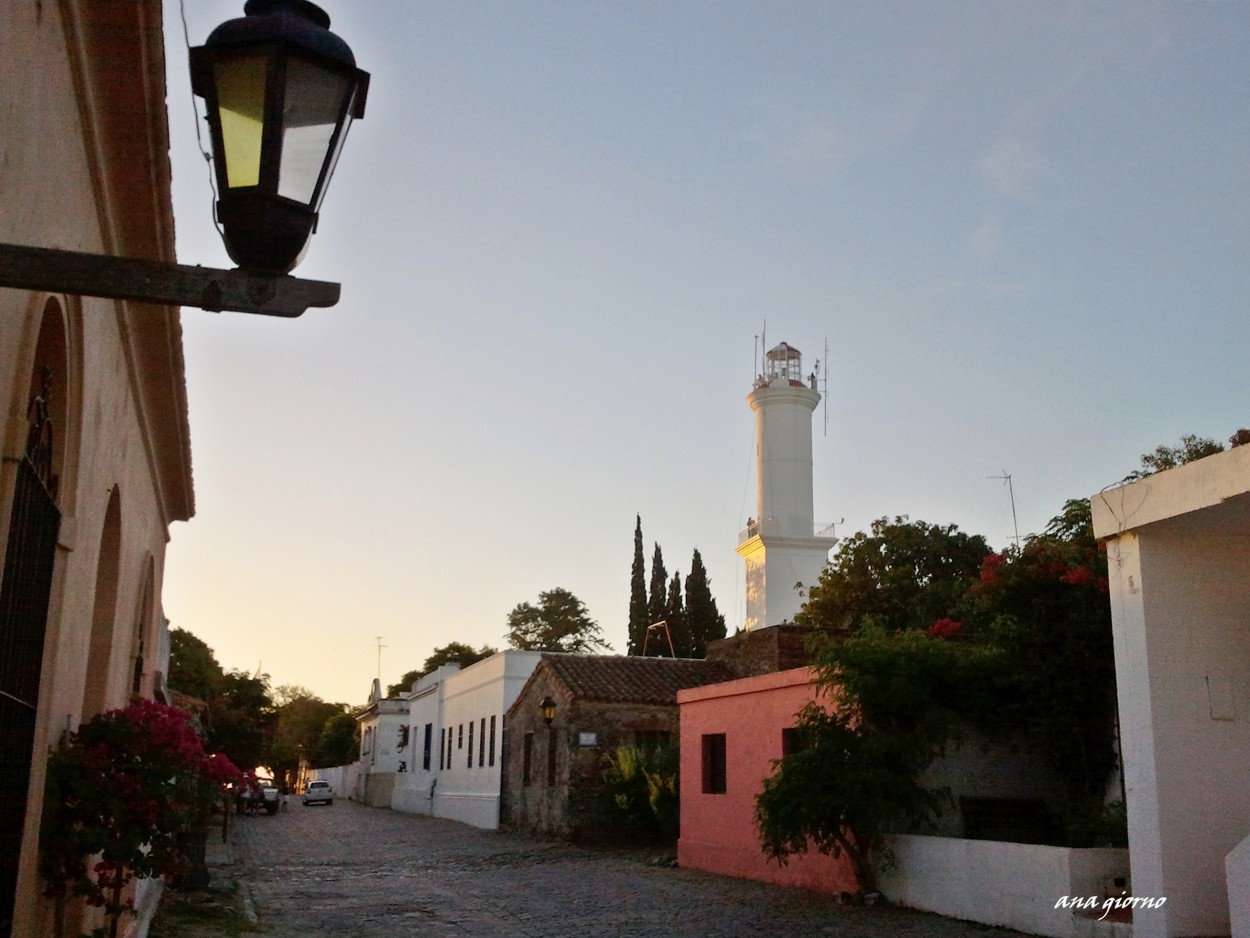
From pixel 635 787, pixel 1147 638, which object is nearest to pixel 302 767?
pixel 635 787

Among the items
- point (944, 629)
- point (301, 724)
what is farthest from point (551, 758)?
point (301, 724)

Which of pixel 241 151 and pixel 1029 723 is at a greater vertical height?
pixel 241 151

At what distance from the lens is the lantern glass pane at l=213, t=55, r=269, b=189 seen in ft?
9.07

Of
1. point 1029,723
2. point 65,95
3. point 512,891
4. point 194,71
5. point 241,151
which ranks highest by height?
point 65,95

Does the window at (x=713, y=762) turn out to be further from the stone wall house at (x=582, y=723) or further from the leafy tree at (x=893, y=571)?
the leafy tree at (x=893, y=571)

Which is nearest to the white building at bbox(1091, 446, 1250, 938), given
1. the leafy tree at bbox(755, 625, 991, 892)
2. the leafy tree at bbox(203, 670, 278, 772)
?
the leafy tree at bbox(755, 625, 991, 892)

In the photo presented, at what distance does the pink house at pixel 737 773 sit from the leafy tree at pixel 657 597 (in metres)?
27.3

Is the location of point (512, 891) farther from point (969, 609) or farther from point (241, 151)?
point (241, 151)

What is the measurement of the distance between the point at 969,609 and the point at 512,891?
12.4 meters

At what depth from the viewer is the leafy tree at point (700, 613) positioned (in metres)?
45.9

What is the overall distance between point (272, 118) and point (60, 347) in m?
2.29

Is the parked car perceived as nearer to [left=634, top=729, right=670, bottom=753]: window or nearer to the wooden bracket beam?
[left=634, top=729, right=670, bottom=753]: window

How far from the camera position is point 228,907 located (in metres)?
13.1

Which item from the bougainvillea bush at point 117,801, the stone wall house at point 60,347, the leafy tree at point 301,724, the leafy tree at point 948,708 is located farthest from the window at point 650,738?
the leafy tree at point 301,724
